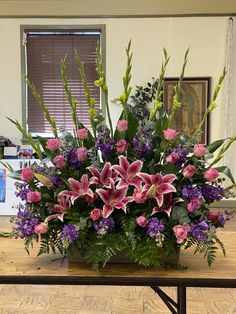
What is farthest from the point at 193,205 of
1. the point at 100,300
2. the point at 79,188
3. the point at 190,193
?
the point at 100,300

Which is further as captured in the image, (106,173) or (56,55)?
(56,55)

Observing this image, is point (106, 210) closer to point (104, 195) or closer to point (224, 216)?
point (104, 195)

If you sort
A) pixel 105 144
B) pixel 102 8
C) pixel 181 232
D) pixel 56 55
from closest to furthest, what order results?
pixel 181 232 < pixel 105 144 < pixel 102 8 < pixel 56 55

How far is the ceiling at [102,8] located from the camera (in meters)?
5.48

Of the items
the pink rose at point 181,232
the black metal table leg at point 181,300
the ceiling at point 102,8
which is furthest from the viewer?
the ceiling at point 102,8

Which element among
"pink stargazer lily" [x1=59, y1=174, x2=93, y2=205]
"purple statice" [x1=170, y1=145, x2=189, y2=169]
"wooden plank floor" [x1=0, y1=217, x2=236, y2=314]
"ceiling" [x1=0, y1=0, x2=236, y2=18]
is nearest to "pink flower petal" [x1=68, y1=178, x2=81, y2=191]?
"pink stargazer lily" [x1=59, y1=174, x2=93, y2=205]

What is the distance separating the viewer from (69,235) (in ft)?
4.12

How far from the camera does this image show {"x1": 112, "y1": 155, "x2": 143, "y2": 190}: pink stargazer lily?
1313 mm

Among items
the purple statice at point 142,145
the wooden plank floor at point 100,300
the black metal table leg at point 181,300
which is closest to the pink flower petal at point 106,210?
the purple statice at point 142,145

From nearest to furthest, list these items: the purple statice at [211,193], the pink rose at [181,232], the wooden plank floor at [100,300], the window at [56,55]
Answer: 1. the pink rose at [181,232]
2. the purple statice at [211,193]
3. the wooden plank floor at [100,300]
4. the window at [56,55]

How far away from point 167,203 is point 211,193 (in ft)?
0.51

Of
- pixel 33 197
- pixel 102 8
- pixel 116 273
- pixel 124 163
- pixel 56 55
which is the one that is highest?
pixel 102 8

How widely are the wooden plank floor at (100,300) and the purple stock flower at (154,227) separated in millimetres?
1632

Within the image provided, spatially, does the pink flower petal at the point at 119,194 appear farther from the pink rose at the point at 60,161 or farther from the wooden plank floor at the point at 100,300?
the wooden plank floor at the point at 100,300
